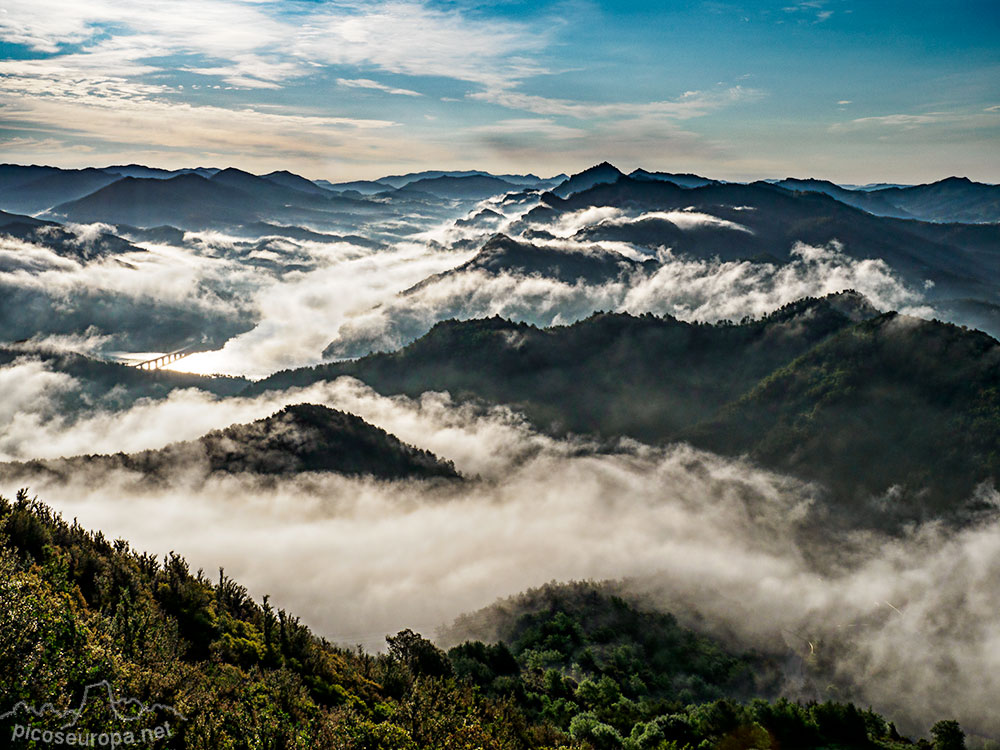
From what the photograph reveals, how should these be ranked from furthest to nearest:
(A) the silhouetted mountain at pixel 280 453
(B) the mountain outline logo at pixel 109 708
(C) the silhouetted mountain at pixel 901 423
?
(C) the silhouetted mountain at pixel 901 423
(A) the silhouetted mountain at pixel 280 453
(B) the mountain outline logo at pixel 109 708

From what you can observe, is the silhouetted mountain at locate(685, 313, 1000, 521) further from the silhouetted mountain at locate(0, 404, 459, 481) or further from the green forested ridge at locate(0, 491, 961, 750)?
the silhouetted mountain at locate(0, 404, 459, 481)

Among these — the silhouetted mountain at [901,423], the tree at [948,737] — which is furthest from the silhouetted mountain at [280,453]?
the silhouetted mountain at [901,423]

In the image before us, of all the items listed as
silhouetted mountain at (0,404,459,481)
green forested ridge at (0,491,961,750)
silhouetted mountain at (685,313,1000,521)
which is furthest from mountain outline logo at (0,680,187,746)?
silhouetted mountain at (685,313,1000,521)

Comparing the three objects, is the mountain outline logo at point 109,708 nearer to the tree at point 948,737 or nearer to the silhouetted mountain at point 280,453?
the tree at point 948,737

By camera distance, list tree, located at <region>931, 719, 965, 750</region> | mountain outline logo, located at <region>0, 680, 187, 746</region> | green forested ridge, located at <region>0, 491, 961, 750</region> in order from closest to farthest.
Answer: mountain outline logo, located at <region>0, 680, 187, 746</region> → green forested ridge, located at <region>0, 491, 961, 750</region> → tree, located at <region>931, 719, 965, 750</region>

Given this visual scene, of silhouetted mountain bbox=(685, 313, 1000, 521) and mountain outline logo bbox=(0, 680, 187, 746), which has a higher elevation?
mountain outline logo bbox=(0, 680, 187, 746)
